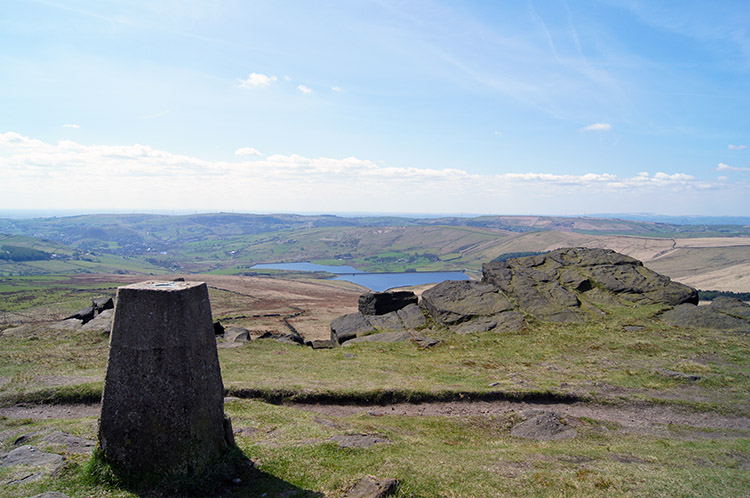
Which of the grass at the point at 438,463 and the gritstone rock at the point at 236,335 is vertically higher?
the grass at the point at 438,463

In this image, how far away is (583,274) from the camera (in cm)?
4222

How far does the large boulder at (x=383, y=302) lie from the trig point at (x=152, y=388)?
33.4 metres

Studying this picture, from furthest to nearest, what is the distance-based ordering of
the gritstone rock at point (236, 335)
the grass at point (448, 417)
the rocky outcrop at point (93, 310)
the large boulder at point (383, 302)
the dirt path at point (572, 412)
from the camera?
the large boulder at point (383, 302)
the rocky outcrop at point (93, 310)
the gritstone rock at point (236, 335)
the dirt path at point (572, 412)
the grass at point (448, 417)

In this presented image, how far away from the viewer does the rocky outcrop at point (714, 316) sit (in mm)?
31469

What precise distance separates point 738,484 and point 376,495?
10749 mm

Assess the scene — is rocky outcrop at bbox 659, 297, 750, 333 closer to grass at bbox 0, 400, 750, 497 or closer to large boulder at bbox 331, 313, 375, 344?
grass at bbox 0, 400, 750, 497

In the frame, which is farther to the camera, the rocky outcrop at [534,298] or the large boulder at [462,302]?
the large boulder at [462,302]

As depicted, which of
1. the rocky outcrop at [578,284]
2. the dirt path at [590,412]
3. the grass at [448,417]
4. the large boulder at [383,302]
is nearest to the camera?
the grass at [448,417]

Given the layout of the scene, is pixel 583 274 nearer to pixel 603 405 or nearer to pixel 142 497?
pixel 603 405

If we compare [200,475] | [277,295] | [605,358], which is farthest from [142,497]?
[277,295]

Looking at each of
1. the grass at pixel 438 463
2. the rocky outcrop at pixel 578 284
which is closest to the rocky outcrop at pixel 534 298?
the rocky outcrop at pixel 578 284

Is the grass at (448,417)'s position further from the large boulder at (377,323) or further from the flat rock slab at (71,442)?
the large boulder at (377,323)

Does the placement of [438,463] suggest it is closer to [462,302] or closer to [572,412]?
[572,412]

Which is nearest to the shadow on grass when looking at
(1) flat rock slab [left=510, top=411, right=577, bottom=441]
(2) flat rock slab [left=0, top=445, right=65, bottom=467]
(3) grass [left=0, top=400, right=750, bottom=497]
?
(3) grass [left=0, top=400, right=750, bottom=497]
